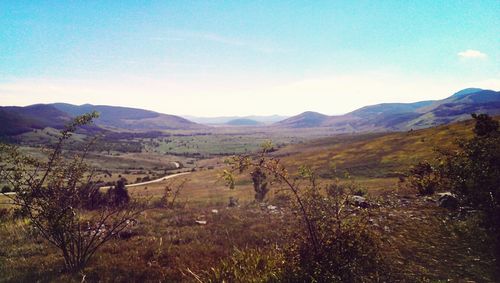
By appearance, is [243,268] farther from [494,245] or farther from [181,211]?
[181,211]

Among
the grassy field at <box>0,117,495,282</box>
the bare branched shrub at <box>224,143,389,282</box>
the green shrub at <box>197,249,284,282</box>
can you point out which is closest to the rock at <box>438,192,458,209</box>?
the grassy field at <box>0,117,495,282</box>

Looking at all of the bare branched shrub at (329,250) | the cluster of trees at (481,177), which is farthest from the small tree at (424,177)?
the bare branched shrub at (329,250)

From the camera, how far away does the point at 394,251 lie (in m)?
9.59

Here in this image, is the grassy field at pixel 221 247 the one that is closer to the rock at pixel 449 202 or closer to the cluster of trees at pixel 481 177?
the rock at pixel 449 202

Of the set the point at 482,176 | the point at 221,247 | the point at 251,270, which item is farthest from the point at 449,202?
Answer: the point at 251,270

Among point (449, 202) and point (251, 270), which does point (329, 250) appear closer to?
point (251, 270)

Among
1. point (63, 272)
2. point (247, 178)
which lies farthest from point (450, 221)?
point (247, 178)

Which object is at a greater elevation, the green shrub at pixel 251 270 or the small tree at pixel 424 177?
the small tree at pixel 424 177

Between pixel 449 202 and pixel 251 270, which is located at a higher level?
pixel 449 202

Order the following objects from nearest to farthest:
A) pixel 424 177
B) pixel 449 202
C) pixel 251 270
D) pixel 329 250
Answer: pixel 329 250
pixel 251 270
pixel 449 202
pixel 424 177

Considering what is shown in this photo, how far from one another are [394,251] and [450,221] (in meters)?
4.00

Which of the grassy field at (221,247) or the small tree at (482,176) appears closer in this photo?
the grassy field at (221,247)

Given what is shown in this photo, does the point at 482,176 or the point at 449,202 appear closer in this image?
the point at 482,176

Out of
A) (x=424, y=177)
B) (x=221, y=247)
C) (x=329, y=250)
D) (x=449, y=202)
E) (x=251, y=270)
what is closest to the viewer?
(x=329, y=250)
